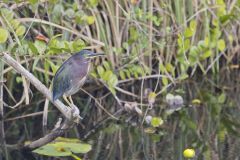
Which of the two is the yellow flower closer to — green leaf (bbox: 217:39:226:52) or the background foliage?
the background foliage

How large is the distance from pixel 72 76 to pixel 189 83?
207cm

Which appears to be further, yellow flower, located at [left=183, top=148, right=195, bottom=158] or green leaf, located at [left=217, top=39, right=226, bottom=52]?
green leaf, located at [left=217, top=39, right=226, bottom=52]

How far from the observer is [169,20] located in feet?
16.6

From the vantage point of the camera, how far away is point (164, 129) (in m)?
4.38

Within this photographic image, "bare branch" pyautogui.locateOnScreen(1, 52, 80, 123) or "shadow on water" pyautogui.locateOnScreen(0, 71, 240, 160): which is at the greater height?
"bare branch" pyautogui.locateOnScreen(1, 52, 80, 123)

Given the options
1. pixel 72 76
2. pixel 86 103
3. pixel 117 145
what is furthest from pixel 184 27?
pixel 72 76

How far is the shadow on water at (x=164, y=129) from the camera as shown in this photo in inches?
156

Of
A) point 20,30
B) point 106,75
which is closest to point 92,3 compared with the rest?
point 106,75

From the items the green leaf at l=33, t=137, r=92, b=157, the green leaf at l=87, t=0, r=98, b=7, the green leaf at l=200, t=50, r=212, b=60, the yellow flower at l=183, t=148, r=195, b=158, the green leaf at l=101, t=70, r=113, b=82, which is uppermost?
the green leaf at l=87, t=0, r=98, b=7

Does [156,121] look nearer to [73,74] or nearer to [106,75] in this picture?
[106,75]

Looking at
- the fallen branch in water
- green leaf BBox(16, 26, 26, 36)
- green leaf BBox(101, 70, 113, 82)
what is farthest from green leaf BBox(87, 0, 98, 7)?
the fallen branch in water

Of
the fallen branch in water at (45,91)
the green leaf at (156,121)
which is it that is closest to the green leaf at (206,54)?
the green leaf at (156,121)

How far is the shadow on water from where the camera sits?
13.0 ft

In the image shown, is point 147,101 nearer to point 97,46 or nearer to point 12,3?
point 97,46
